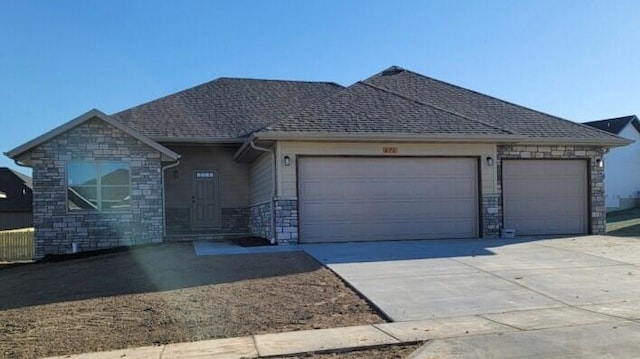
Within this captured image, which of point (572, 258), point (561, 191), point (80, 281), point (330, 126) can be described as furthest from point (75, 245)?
point (561, 191)

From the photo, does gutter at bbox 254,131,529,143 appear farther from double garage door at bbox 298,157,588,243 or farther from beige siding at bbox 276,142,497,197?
double garage door at bbox 298,157,588,243

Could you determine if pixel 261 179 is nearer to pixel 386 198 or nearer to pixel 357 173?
pixel 357 173

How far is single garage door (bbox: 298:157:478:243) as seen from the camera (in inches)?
594

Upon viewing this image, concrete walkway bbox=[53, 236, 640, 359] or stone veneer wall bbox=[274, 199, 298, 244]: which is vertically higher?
stone veneer wall bbox=[274, 199, 298, 244]

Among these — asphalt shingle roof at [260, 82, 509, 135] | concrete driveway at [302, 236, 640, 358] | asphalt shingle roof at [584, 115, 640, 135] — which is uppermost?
asphalt shingle roof at [584, 115, 640, 135]

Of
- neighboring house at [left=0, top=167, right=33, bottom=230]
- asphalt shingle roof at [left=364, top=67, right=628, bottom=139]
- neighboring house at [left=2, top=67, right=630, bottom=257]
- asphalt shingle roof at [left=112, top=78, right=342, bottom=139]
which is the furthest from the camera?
neighboring house at [left=0, top=167, right=33, bottom=230]

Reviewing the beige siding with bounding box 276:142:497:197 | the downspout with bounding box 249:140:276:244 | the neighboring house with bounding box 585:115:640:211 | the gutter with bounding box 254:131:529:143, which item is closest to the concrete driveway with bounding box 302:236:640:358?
the downspout with bounding box 249:140:276:244

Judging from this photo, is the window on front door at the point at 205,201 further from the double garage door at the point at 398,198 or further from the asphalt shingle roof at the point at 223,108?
the double garage door at the point at 398,198

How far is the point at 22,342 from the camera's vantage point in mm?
6539

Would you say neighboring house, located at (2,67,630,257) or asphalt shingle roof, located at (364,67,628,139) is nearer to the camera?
neighboring house, located at (2,67,630,257)

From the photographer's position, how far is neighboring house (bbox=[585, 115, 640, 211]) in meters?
36.3

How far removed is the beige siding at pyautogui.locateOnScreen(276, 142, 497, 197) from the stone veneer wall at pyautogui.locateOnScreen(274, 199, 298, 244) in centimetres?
24

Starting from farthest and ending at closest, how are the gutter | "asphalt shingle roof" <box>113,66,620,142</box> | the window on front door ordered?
the window on front door → "asphalt shingle roof" <box>113,66,620,142</box> → the gutter

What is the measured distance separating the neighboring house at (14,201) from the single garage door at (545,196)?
125 feet
